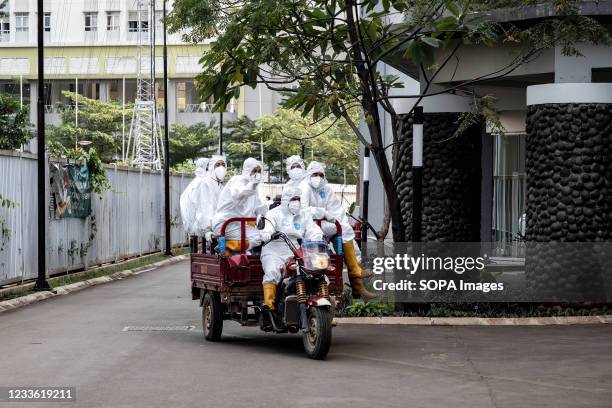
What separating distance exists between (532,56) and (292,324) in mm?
7306

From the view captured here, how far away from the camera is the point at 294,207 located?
14.6 meters

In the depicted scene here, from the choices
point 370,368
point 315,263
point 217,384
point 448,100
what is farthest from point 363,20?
point 217,384

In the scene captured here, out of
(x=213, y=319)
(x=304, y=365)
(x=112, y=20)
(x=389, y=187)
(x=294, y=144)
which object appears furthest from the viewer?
(x=112, y=20)

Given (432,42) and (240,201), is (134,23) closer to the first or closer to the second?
(432,42)

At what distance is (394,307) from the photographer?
1820 centimetres

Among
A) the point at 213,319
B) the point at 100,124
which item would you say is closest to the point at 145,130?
the point at 100,124

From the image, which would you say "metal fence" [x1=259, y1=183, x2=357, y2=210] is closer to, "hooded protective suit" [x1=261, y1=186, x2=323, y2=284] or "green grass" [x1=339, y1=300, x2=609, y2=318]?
"green grass" [x1=339, y1=300, x2=609, y2=318]

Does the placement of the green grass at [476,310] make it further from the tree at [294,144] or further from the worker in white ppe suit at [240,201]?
the tree at [294,144]

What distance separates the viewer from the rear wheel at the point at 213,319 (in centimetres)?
1539

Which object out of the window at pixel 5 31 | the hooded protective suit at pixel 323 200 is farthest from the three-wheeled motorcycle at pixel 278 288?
the window at pixel 5 31

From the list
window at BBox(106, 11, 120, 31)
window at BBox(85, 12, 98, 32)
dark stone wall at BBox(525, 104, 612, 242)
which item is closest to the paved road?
dark stone wall at BBox(525, 104, 612, 242)

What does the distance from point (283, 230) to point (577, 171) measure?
5614 millimetres

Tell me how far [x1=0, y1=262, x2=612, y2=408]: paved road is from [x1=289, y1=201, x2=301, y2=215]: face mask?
1622mm

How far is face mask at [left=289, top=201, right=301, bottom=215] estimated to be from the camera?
1455 centimetres
